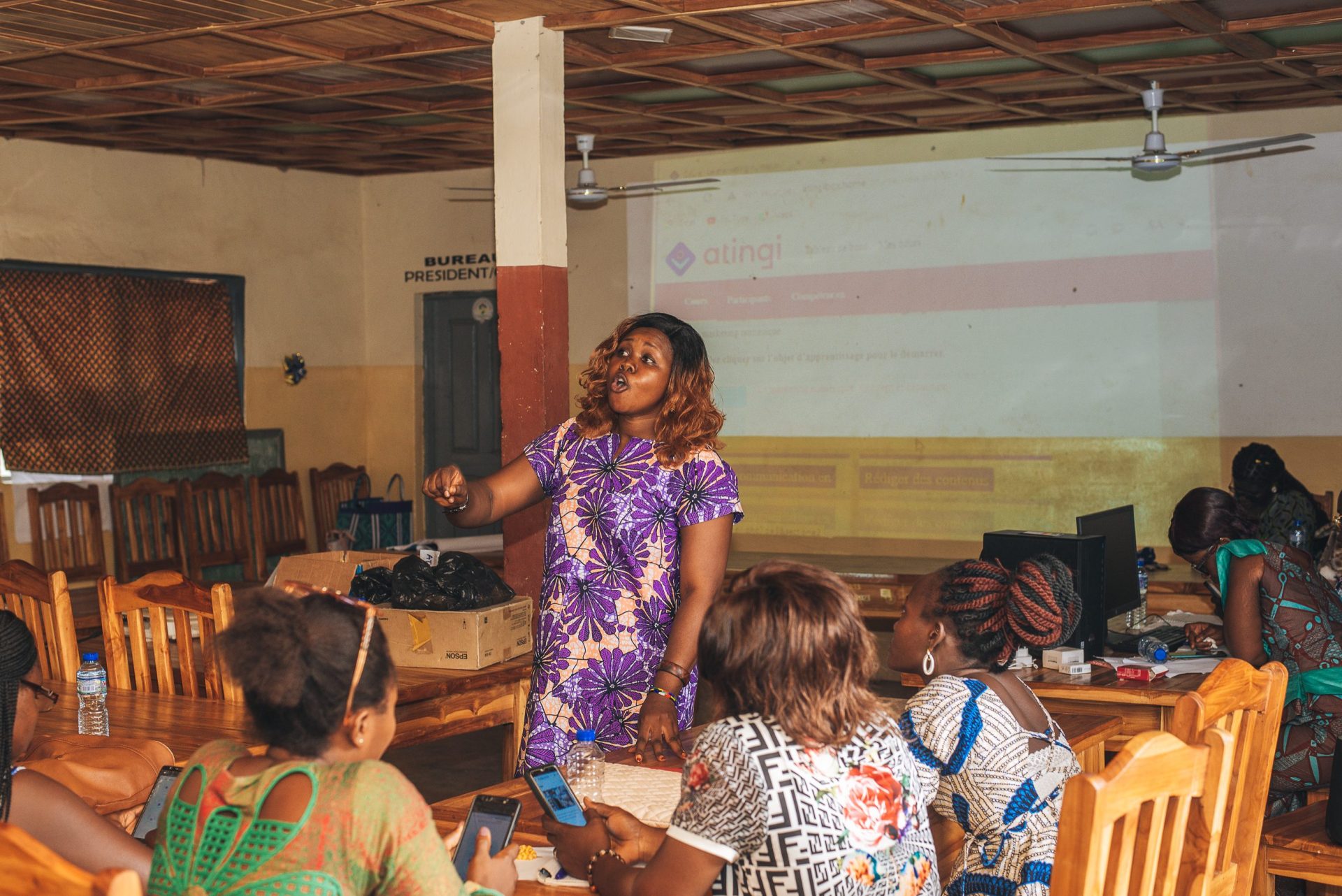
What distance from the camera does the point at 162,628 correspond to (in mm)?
3674

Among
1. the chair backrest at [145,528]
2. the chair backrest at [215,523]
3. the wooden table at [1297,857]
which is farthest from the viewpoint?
the chair backrest at [215,523]

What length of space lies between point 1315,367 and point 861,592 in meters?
2.56

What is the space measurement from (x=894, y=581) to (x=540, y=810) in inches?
156

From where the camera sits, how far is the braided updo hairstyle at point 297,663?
1535mm

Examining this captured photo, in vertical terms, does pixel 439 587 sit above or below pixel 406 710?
above

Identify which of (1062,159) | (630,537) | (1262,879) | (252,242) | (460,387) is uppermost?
(1062,159)

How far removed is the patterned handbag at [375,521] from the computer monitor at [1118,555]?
481cm

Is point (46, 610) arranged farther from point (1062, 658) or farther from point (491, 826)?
point (1062, 658)

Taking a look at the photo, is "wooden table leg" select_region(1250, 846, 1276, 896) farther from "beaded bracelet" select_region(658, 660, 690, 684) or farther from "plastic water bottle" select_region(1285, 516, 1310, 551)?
"plastic water bottle" select_region(1285, 516, 1310, 551)

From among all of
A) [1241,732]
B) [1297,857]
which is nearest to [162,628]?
[1241,732]

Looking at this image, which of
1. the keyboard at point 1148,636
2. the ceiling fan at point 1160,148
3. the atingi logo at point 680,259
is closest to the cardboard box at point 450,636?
the keyboard at point 1148,636

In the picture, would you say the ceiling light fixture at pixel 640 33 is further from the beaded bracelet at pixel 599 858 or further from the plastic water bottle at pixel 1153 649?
the beaded bracelet at pixel 599 858

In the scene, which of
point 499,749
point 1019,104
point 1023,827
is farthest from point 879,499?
point 1023,827

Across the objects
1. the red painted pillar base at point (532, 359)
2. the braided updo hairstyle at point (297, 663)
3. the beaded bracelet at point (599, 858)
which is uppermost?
the red painted pillar base at point (532, 359)
